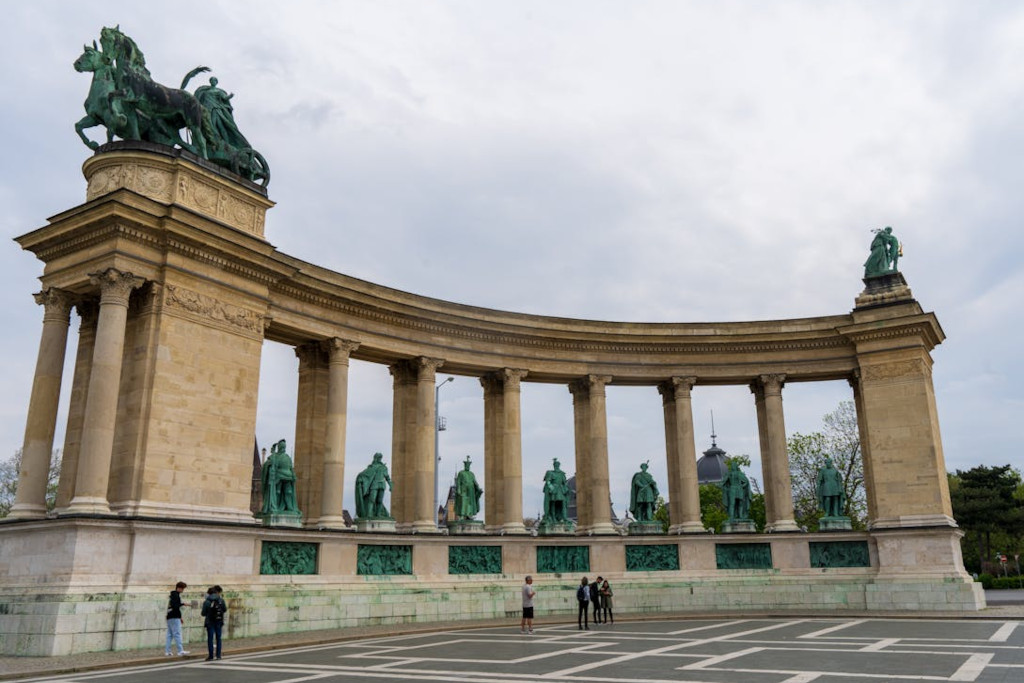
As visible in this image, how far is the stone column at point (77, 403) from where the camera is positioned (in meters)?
26.2

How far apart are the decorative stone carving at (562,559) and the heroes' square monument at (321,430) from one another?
0.09 meters

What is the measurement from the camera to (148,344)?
25.9 meters

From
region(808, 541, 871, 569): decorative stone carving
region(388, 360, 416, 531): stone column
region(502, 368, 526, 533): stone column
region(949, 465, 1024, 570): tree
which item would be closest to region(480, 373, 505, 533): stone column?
region(502, 368, 526, 533): stone column

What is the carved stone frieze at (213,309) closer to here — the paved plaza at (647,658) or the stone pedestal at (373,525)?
the stone pedestal at (373,525)

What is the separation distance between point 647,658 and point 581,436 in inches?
852

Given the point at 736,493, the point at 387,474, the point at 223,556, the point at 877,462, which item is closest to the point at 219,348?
the point at 223,556

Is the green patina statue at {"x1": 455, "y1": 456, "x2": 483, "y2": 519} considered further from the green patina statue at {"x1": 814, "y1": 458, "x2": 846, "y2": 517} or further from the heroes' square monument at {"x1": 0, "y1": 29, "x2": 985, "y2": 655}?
the green patina statue at {"x1": 814, "y1": 458, "x2": 846, "y2": 517}

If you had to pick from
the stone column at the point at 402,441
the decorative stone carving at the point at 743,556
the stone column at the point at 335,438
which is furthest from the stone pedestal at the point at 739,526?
the stone column at the point at 335,438

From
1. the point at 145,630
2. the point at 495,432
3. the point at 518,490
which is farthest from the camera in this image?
the point at 495,432

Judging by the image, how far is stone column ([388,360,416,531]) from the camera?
117 feet

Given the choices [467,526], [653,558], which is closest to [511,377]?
[467,526]

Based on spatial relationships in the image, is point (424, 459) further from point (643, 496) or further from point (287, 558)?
point (643, 496)

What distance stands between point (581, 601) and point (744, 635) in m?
5.91

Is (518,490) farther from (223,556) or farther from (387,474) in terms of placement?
(223,556)
